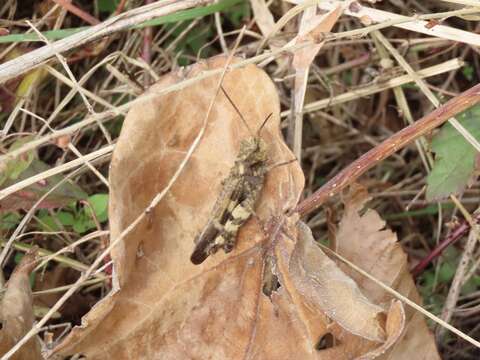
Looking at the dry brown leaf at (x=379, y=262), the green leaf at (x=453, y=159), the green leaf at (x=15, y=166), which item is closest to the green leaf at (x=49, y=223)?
the green leaf at (x=15, y=166)

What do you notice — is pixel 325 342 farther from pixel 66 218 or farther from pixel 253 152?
pixel 66 218

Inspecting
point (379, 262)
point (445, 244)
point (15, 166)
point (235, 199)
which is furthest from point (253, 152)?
A: point (445, 244)

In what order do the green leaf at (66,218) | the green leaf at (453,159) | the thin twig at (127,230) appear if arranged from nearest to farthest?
1. the thin twig at (127,230)
2. the green leaf at (453,159)
3. the green leaf at (66,218)

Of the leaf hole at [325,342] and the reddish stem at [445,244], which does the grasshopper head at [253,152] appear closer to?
the leaf hole at [325,342]

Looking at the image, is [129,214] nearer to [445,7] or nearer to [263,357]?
[263,357]

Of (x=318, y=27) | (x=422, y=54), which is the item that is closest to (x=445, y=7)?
(x=422, y=54)

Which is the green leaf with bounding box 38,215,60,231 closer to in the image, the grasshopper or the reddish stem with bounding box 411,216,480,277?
the grasshopper

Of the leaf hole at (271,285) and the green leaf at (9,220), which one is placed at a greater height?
the green leaf at (9,220)
